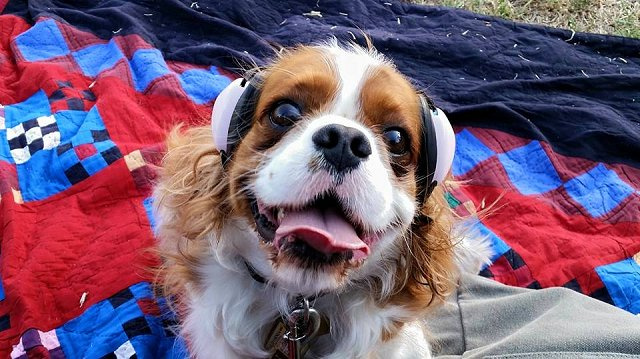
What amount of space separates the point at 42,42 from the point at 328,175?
253 cm

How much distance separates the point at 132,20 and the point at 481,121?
2113 mm

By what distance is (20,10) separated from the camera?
3504mm

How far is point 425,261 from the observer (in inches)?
73.2

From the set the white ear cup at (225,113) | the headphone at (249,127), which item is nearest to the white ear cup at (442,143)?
the headphone at (249,127)

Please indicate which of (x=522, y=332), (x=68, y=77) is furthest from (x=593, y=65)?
(x=68, y=77)

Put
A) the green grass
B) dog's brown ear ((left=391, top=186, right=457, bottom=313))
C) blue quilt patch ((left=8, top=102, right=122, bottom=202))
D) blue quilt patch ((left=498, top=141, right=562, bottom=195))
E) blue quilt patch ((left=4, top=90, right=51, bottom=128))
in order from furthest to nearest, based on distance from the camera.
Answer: the green grass → blue quilt patch ((left=498, top=141, right=562, bottom=195)) → blue quilt patch ((left=4, top=90, right=51, bottom=128)) → blue quilt patch ((left=8, top=102, right=122, bottom=202)) → dog's brown ear ((left=391, top=186, right=457, bottom=313))

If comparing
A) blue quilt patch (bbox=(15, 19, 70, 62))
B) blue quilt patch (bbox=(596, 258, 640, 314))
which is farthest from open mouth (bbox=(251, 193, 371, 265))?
blue quilt patch (bbox=(15, 19, 70, 62))

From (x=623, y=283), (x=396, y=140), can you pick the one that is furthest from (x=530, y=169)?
(x=396, y=140)

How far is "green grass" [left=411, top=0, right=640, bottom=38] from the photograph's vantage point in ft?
14.9

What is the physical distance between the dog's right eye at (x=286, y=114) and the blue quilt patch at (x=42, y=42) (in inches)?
82.5

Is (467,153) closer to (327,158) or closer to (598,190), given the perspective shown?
(598,190)

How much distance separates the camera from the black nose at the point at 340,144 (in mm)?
1415

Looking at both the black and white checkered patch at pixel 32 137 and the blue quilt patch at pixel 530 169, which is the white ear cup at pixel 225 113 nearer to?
the black and white checkered patch at pixel 32 137

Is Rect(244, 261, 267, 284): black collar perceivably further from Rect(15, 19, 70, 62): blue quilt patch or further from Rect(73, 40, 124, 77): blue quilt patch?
Rect(15, 19, 70, 62): blue quilt patch
